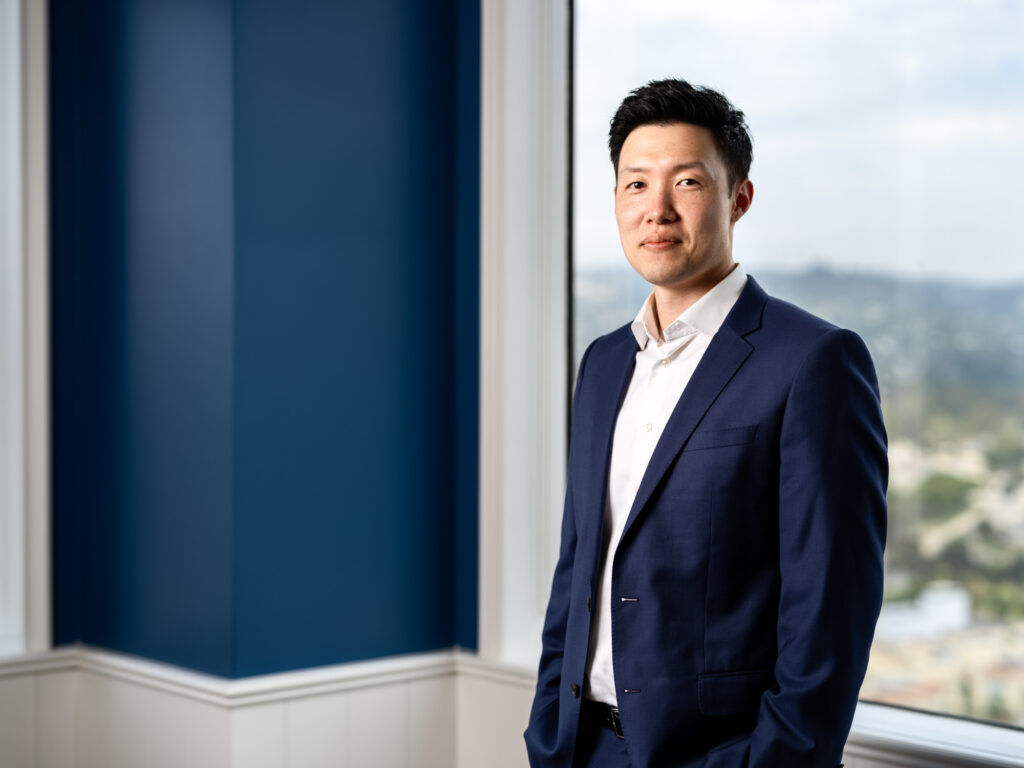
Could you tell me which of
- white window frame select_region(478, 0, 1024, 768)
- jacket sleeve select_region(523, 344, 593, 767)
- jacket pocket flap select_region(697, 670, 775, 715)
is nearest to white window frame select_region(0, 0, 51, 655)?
white window frame select_region(478, 0, 1024, 768)

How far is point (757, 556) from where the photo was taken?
1390mm

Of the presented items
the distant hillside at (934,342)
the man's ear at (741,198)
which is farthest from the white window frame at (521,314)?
the man's ear at (741,198)

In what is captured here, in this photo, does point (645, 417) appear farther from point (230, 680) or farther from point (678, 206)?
point (230, 680)

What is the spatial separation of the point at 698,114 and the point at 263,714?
143 cm

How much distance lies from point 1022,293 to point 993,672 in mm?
636

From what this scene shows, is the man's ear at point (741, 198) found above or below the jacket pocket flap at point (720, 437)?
above

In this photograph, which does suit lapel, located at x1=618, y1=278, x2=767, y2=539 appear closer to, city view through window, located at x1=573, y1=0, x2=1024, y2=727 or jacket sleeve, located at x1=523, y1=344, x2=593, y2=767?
jacket sleeve, located at x1=523, y1=344, x2=593, y2=767

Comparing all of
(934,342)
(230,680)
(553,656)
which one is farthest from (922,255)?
(230,680)

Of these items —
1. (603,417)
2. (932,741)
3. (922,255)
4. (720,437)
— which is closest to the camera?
(720,437)

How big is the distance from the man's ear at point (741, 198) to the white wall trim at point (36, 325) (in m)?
1.67

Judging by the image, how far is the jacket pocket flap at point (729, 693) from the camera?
4.48ft

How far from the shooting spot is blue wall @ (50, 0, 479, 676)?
2.18 meters

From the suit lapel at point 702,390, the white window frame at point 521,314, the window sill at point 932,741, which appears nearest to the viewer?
the suit lapel at point 702,390

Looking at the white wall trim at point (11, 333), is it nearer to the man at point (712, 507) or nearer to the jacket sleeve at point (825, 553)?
the man at point (712, 507)
